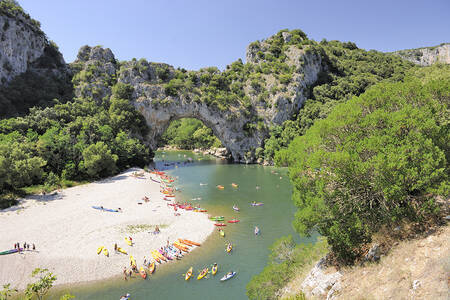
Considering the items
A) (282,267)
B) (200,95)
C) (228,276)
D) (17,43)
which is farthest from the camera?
(200,95)

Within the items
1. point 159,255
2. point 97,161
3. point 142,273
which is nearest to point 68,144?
point 97,161

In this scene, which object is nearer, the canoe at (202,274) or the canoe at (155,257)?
the canoe at (202,274)

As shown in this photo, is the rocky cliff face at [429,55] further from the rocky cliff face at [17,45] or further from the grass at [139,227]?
the rocky cliff face at [17,45]

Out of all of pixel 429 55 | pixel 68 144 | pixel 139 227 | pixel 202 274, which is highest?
pixel 429 55

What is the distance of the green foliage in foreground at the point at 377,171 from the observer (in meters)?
11.6

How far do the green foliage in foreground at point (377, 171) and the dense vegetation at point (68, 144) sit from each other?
38.5 m

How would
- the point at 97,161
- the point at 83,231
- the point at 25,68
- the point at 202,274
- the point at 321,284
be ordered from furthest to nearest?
the point at 25,68, the point at 97,161, the point at 83,231, the point at 202,274, the point at 321,284

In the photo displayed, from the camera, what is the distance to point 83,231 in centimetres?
2625

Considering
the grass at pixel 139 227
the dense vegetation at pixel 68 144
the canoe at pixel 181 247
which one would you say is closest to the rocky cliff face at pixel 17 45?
the dense vegetation at pixel 68 144

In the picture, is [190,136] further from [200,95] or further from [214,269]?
[214,269]

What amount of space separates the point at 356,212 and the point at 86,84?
262ft

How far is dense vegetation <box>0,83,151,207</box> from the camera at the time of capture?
116ft

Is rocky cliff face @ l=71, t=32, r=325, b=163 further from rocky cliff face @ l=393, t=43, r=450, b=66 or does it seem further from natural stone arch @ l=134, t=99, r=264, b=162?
rocky cliff face @ l=393, t=43, r=450, b=66

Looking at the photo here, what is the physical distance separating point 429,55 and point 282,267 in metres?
132
